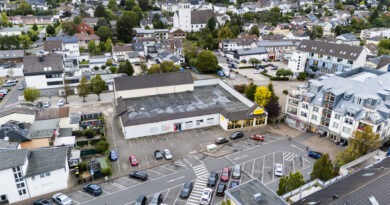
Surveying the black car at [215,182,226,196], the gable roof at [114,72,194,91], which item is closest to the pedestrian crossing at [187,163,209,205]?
the black car at [215,182,226,196]

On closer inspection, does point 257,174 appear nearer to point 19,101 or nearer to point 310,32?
point 19,101

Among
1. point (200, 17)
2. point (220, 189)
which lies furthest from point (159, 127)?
point (200, 17)

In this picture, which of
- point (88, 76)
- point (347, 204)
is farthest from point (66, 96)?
point (347, 204)

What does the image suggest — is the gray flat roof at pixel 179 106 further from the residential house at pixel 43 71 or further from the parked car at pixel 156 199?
the residential house at pixel 43 71

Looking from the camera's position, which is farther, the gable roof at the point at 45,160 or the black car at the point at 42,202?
the gable roof at the point at 45,160

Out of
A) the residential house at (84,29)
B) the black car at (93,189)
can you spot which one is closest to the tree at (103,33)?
the residential house at (84,29)
